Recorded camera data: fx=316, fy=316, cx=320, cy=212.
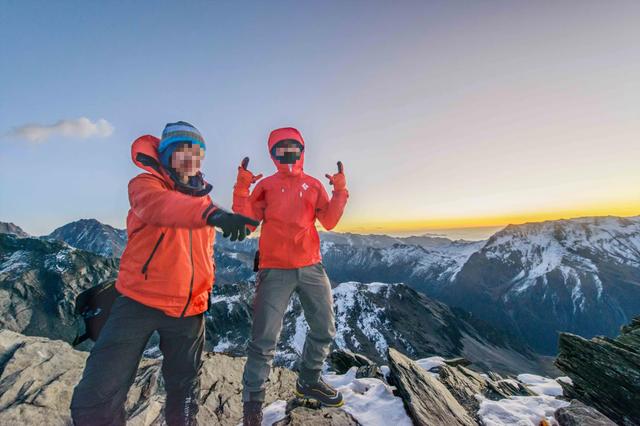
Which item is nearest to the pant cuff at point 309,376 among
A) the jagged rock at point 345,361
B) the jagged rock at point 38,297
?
the jagged rock at point 345,361

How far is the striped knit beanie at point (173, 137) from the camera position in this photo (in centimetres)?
488

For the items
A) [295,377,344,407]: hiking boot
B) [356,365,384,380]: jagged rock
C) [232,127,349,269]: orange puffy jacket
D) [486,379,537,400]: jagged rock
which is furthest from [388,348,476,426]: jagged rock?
[232,127,349,269]: orange puffy jacket

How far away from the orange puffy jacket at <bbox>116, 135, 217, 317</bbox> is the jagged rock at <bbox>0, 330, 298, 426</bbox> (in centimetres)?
418

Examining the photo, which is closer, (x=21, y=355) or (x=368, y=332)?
(x=21, y=355)

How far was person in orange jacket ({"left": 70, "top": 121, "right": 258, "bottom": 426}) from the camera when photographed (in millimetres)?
4043

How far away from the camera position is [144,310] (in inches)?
178

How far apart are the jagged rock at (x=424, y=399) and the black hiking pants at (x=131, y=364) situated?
4.35 m

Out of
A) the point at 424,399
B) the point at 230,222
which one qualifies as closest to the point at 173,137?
the point at 230,222

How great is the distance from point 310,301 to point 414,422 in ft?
10.1

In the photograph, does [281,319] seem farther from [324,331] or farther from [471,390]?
[471,390]

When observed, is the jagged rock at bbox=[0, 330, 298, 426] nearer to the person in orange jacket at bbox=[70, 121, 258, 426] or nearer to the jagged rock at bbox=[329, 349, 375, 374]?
the person in orange jacket at bbox=[70, 121, 258, 426]

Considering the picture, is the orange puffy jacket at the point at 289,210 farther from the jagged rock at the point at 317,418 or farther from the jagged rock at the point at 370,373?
the jagged rock at the point at 370,373

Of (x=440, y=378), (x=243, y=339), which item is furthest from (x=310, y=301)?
(x=243, y=339)

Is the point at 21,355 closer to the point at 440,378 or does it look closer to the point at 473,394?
the point at 440,378
